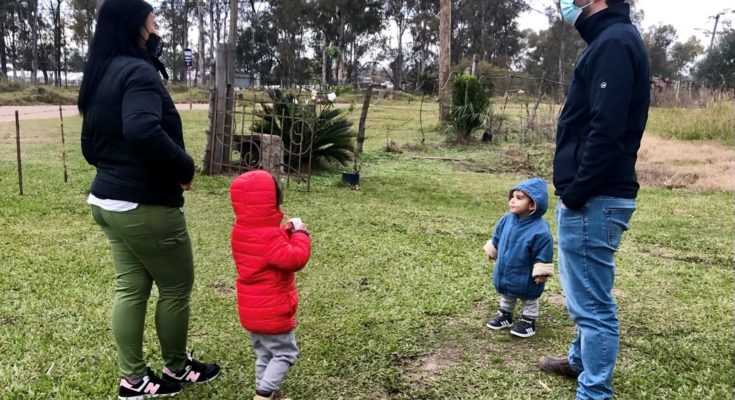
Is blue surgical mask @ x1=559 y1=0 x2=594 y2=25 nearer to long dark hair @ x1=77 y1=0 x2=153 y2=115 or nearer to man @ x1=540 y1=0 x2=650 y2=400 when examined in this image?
man @ x1=540 y1=0 x2=650 y2=400

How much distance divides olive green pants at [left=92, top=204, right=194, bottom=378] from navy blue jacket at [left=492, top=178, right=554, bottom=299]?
161 cm

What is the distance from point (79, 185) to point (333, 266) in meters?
4.11

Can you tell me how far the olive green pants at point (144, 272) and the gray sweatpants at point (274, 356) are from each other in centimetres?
38

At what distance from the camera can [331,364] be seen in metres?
2.77

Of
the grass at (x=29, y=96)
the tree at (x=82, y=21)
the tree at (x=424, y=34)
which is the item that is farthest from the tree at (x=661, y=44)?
the tree at (x=82, y=21)

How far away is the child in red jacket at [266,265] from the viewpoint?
218 centimetres

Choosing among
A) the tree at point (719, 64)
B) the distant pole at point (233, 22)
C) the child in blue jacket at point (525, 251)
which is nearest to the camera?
the child in blue jacket at point (525, 251)

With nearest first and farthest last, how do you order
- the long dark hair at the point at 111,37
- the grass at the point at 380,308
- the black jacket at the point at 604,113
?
the black jacket at the point at 604,113
the long dark hair at the point at 111,37
the grass at the point at 380,308

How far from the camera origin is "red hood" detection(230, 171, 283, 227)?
2174 mm

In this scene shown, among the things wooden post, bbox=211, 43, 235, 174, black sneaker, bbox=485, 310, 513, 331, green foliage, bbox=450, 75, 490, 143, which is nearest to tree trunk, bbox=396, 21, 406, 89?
green foliage, bbox=450, 75, 490, 143

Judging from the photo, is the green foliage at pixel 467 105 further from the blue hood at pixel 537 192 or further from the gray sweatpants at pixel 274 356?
the gray sweatpants at pixel 274 356

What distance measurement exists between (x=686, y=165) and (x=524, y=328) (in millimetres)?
8282

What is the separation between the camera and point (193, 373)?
2.55 m

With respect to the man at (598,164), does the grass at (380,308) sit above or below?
below
